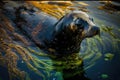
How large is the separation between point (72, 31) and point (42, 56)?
2.42ft

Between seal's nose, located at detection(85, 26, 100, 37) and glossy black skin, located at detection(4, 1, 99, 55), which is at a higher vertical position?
seal's nose, located at detection(85, 26, 100, 37)

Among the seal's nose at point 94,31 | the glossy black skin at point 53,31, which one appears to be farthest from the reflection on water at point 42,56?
the seal's nose at point 94,31

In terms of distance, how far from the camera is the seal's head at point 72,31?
16.0ft

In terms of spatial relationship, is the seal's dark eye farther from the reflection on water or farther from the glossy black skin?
the reflection on water

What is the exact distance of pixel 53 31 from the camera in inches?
216

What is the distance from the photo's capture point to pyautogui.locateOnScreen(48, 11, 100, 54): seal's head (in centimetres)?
488

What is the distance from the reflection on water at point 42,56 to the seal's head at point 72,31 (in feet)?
0.78

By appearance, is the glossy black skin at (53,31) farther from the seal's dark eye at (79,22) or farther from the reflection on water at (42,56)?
the reflection on water at (42,56)

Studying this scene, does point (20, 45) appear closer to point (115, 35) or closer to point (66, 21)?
point (66, 21)

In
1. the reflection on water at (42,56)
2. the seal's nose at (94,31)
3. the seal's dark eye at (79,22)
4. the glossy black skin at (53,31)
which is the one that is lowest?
the reflection on water at (42,56)

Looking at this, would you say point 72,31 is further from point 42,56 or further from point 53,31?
point 42,56

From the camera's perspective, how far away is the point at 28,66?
4.87m

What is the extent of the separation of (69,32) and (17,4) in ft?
8.27

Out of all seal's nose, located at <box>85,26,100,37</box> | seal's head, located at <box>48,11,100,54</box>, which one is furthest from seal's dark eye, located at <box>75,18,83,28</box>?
seal's nose, located at <box>85,26,100,37</box>
